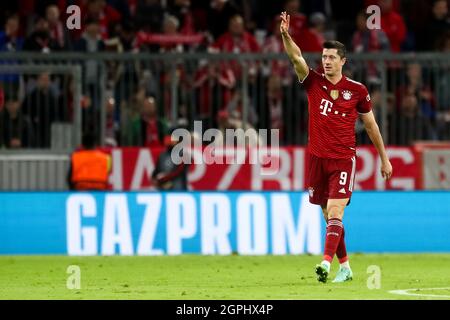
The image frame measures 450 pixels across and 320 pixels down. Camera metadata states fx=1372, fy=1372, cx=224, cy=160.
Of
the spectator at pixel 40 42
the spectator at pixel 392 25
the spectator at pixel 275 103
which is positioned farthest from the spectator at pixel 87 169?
the spectator at pixel 392 25

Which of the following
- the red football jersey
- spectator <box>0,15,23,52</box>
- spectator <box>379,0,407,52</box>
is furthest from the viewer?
spectator <box>379,0,407,52</box>

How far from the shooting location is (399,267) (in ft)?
57.4

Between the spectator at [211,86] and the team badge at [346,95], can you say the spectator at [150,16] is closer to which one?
the spectator at [211,86]

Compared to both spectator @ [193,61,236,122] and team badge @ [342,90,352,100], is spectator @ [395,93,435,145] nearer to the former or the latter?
spectator @ [193,61,236,122]

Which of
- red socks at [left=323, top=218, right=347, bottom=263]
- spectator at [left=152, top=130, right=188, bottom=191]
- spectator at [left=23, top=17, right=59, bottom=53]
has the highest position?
spectator at [left=23, top=17, right=59, bottom=53]

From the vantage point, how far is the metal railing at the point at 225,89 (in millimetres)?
22141

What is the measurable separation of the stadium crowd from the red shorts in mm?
7423

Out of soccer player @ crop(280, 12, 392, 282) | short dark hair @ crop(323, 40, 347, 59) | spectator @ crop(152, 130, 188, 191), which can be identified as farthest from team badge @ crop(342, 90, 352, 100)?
spectator @ crop(152, 130, 188, 191)

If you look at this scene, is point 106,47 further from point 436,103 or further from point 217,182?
point 436,103

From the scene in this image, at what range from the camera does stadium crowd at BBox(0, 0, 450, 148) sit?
870 inches

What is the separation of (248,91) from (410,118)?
2808mm

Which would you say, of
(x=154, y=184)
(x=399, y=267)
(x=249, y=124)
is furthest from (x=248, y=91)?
(x=399, y=267)

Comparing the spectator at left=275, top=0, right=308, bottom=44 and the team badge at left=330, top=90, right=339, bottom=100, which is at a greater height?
the spectator at left=275, top=0, right=308, bottom=44

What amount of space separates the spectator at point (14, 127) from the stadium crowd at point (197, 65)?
2 cm
